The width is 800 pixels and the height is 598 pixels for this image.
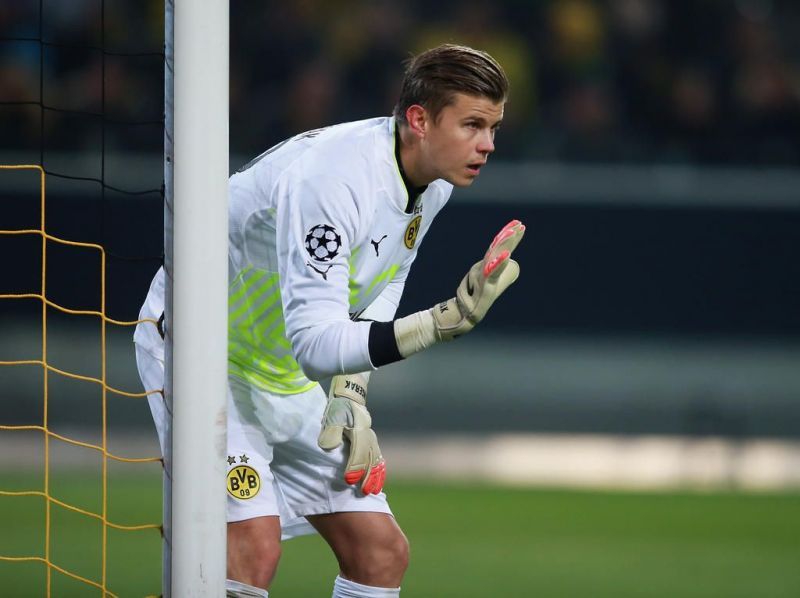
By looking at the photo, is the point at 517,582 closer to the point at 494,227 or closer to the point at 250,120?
the point at 494,227

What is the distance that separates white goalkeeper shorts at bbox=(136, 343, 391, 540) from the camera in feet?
12.1

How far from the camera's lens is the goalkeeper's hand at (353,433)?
3670 millimetres

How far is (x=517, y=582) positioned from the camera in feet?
20.4

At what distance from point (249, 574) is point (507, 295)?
22.5 ft

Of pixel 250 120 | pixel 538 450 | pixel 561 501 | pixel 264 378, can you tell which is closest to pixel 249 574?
pixel 264 378

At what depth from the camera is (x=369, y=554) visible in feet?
12.4

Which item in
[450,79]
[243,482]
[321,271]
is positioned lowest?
[243,482]

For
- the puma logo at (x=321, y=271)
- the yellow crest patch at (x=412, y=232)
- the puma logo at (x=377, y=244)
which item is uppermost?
the yellow crest patch at (x=412, y=232)

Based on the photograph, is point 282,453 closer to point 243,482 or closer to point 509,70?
point 243,482

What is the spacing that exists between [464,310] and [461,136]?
0.53 m

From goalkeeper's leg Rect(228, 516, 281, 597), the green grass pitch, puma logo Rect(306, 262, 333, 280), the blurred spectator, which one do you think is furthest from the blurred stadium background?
puma logo Rect(306, 262, 333, 280)

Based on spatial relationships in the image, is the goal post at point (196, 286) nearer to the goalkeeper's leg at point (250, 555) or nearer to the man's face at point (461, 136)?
the goalkeeper's leg at point (250, 555)

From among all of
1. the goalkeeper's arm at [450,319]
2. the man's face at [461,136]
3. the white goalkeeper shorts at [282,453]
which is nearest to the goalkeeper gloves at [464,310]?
the goalkeeper's arm at [450,319]

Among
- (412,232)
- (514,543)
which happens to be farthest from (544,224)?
(412,232)
